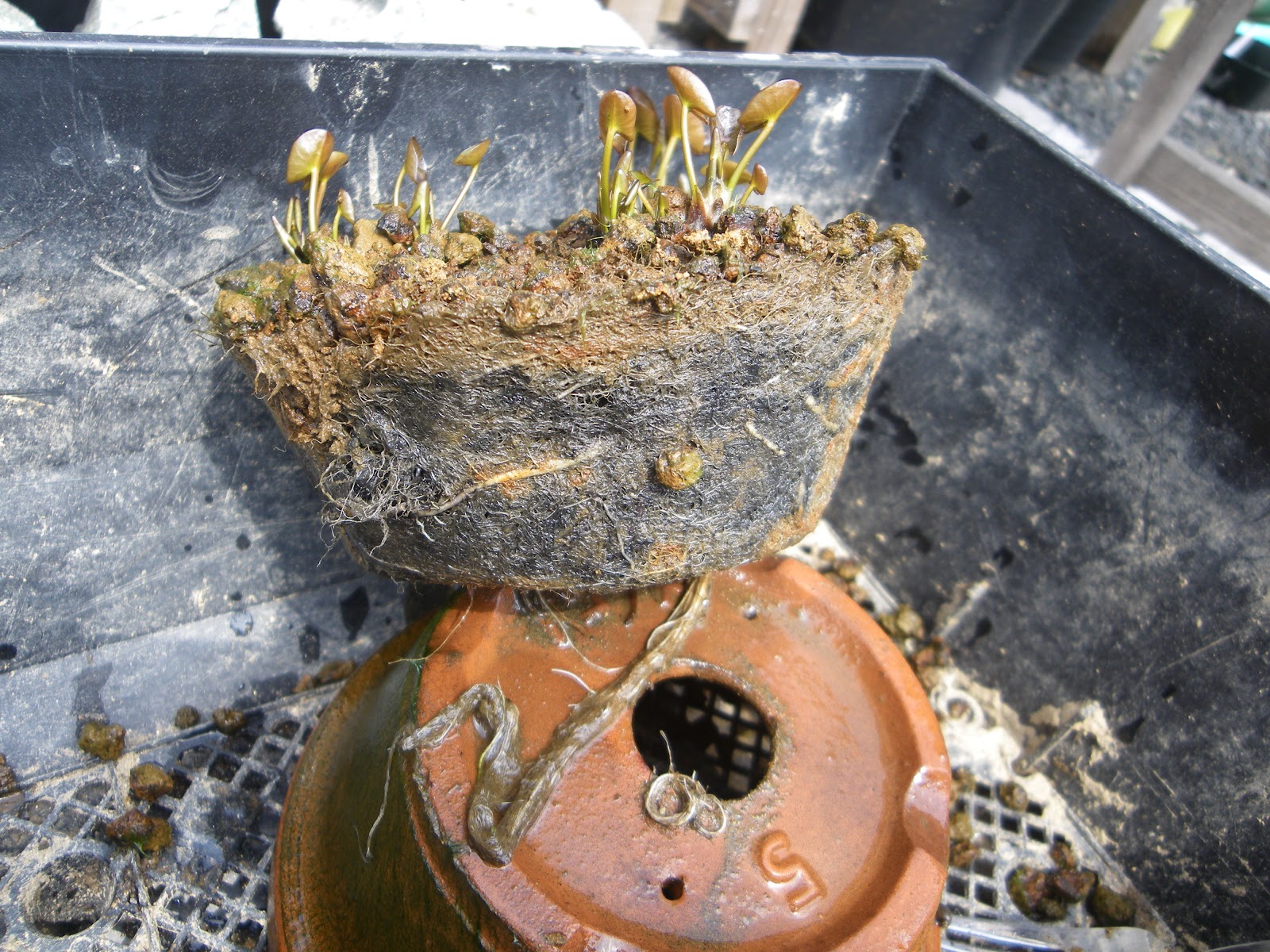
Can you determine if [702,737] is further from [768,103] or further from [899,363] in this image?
[768,103]

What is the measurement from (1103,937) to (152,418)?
1904 mm

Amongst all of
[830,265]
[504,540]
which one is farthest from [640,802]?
[830,265]

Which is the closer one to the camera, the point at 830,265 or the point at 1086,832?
the point at 830,265

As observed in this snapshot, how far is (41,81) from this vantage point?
1024 mm

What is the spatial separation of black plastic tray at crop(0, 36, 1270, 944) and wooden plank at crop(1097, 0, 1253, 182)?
128cm

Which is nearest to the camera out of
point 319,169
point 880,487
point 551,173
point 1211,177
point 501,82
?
point 319,169

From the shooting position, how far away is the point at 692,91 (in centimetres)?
111

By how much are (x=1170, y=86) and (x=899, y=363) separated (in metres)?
1.45

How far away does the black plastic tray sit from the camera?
3.84ft

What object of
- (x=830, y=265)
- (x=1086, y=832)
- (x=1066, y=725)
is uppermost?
(x=830, y=265)

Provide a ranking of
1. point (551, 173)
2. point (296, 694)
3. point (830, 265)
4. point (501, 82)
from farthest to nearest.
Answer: point (296, 694)
point (551, 173)
point (501, 82)
point (830, 265)

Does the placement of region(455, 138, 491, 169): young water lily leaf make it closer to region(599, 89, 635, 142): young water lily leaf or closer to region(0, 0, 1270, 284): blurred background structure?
region(599, 89, 635, 142): young water lily leaf

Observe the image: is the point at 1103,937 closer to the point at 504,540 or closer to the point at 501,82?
the point at 504,540

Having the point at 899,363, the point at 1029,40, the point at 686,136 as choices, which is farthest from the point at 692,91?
the point at 1029,40
